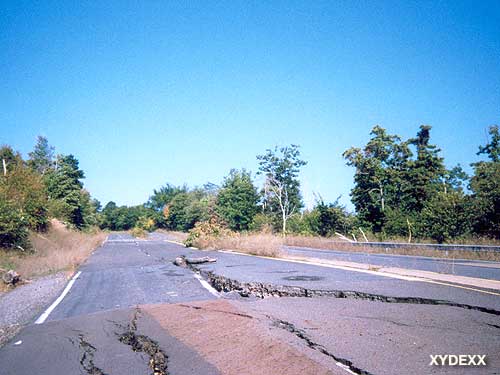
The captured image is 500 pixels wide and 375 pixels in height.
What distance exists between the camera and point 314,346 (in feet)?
15.4

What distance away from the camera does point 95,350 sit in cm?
520

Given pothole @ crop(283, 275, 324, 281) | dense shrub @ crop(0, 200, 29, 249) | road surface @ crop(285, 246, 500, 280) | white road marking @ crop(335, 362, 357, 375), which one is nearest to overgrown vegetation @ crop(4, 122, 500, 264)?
dense shrub @ crop(0, 200, 29, 249)

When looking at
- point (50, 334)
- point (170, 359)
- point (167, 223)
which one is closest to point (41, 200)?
point (50, 334)

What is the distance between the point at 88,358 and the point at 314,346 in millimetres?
3028

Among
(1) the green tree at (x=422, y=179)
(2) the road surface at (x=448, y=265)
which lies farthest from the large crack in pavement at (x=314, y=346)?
(1) the green tree at (x=422, y=179)

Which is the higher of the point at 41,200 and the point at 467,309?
the point at 41,200

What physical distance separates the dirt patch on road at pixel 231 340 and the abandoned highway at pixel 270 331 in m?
0.02

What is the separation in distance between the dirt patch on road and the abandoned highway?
0.02 meters

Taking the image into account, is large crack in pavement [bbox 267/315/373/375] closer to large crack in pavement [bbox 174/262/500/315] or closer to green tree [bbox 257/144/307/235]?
large crack in pavement [bbox 174/262/500/315]

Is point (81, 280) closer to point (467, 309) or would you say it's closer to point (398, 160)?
point (467, 309)

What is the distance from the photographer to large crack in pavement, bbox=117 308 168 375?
441 centimetres

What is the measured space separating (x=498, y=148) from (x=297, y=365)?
43.9 metres

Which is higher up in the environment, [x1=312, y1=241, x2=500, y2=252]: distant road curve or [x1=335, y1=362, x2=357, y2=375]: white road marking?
[x1=312, y1=241, x2=500, y2=252]: distant road curve

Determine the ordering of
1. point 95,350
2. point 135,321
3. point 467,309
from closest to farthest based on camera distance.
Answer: point 95,350 → point 467,309 → point 135,321
